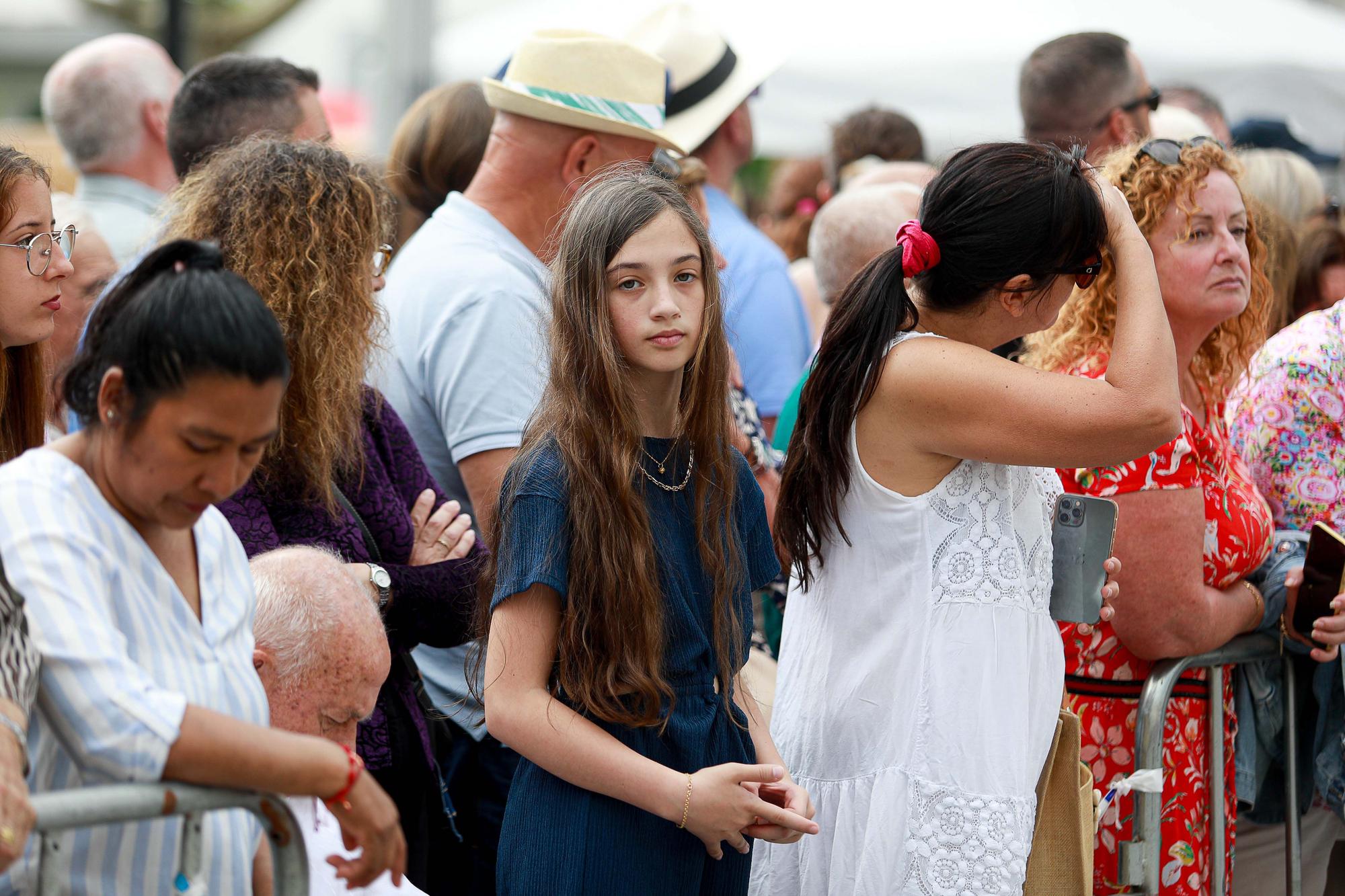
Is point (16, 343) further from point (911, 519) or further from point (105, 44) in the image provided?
point (105, 44)

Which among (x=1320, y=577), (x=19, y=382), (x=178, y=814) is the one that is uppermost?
(x=19, y=382)

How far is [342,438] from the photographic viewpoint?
259 cm

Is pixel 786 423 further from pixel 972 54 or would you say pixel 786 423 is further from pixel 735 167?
pixel 972 54

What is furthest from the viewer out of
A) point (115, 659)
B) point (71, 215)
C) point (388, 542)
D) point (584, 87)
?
point (71, 215)

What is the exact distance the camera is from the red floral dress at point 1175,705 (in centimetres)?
295

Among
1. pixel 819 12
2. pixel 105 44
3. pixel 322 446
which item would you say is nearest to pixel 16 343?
pixel 322 446

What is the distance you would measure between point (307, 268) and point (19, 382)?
53 cm

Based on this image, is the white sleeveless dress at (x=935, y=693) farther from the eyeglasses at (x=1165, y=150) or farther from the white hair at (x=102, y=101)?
the white hair at (x=102, y=101)

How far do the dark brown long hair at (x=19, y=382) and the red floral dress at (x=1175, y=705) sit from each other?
1966mm

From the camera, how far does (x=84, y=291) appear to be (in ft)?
11.4

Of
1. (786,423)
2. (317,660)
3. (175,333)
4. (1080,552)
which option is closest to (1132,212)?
(1080,552)

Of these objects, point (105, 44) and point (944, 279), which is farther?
point (105, 44)

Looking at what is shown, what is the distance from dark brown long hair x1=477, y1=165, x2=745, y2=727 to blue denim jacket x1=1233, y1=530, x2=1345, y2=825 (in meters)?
1.51

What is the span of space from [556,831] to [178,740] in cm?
82
